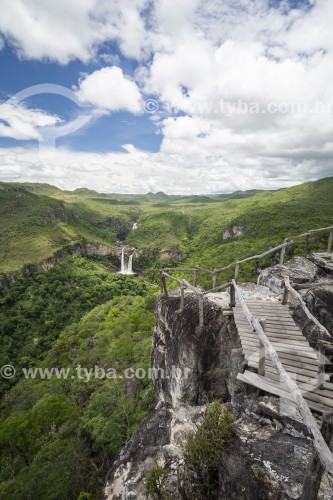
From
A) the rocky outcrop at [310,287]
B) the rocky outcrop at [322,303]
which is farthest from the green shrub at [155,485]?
the rocky outcrop at [322,303]

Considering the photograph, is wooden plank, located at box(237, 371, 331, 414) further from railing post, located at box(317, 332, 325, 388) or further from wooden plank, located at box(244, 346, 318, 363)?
wooden plank, located at box(244, 346, 318, 363)

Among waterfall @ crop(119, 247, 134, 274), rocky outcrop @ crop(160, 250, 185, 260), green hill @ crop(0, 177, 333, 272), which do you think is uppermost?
green hill @ crop(0, 177, 333, 272)

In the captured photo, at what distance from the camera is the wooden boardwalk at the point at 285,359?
546cm

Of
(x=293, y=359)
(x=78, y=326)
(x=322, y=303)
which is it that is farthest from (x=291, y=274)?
(x=78, y=326)

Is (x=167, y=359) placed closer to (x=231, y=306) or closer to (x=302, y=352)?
(x=231, y=306)

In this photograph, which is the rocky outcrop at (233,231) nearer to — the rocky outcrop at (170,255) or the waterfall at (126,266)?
the rocky outcrop at (170,255)

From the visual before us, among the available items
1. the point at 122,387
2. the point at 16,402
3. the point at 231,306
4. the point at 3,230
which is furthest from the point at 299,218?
the point at 3,230

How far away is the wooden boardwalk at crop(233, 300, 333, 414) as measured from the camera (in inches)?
215

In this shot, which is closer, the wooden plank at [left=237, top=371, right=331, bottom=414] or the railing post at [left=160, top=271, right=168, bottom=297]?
the wooden plank at [left=237, top=371, right=331, bottom=414]

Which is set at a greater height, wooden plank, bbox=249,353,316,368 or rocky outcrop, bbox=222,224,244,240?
wooden plank, bbox=249,353,316,368

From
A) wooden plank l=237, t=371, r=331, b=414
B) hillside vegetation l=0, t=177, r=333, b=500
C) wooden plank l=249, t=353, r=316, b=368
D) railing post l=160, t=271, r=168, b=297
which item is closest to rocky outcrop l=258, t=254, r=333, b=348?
wooden plank l=249, t=353, r=316, b=368

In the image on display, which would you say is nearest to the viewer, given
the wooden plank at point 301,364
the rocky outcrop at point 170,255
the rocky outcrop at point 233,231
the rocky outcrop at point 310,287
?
the wooden plank at point 301,364

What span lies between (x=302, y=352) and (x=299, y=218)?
3032 inches

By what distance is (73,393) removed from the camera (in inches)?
1239
